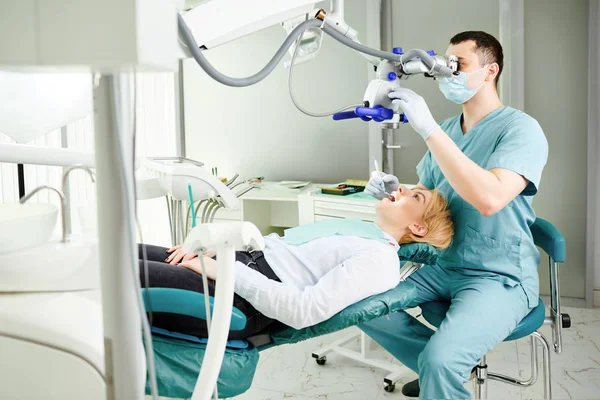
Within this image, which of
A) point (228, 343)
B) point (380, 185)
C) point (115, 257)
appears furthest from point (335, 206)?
point (115, 257)

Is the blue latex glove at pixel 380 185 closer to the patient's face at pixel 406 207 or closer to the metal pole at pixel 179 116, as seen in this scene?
the patient's face at pixel 406 207

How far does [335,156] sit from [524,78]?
127 cm

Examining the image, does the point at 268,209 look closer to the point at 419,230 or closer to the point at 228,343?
the point at 419,230

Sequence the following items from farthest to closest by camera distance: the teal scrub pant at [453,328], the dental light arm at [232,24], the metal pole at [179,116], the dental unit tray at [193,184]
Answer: the metal pole at [179,116] → the dental unit tray at [193,184] → the teal scrub pant at [453,328] → the dental light arm at [232,24]

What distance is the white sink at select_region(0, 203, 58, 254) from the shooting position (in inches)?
34.8

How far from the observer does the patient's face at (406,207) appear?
1.82 meters

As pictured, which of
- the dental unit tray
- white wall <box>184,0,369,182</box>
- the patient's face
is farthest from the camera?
white wall <box>184,0,369,182</box>

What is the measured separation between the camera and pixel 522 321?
1.68m

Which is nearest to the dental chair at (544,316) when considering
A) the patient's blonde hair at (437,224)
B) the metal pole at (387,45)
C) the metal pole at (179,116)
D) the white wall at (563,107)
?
the patient's blonde hair at (437,224)

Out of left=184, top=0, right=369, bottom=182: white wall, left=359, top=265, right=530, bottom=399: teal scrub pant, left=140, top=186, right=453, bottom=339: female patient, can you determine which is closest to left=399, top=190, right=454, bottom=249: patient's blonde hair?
left=140, top=186, right=453, bottom=339: female patient

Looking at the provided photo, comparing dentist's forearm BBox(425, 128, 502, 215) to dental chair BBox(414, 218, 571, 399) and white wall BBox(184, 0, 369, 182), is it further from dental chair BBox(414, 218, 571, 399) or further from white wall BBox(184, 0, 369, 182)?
white wall BBox(184, 0, 369, 182)

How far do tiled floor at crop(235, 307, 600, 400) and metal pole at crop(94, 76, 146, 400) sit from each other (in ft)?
5.79

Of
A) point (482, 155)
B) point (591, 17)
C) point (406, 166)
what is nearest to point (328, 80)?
point (406, 166)

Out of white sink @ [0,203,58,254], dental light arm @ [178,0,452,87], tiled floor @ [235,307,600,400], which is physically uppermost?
dental light arm @ [178,0,452,87]
